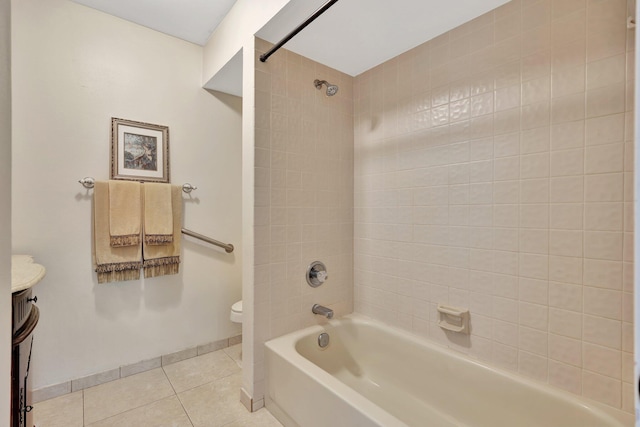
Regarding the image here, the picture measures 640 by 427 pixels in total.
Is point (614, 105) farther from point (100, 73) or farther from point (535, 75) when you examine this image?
point (100, 73)

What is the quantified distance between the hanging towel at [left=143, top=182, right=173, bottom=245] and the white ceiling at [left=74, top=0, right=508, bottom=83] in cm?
114

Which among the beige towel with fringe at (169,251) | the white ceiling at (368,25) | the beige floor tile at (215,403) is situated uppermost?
the white ceiling at (368,25)

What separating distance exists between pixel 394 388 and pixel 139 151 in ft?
7.60

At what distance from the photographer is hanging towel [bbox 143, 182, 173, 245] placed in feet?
6.71

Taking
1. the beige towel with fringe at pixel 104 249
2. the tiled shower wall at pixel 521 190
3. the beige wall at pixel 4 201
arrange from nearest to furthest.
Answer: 1. the beige wall at pixel 4 201
2. the tiled shower wall at pixel 521 190
3. the beige towel with fringe at pixel 104 249

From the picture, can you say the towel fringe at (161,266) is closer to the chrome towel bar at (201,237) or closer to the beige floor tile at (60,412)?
the chrome towel bar at (201,237)

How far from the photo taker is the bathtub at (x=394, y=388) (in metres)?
1.26

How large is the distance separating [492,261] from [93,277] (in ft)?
7.92

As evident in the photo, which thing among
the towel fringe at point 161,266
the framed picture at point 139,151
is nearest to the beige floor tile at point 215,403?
the towel fringe at point 161,266

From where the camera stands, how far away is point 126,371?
2049 mm

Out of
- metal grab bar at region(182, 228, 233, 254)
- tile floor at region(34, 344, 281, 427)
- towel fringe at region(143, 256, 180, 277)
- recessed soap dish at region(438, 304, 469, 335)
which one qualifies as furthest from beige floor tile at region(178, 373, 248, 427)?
recessed soap dish at region(438, 304, 469, 335)

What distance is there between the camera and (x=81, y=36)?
1.88 metres

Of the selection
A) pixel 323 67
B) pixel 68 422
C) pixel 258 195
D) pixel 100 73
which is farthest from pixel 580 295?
pixel 100 73

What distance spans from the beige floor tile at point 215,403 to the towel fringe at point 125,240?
3.37 ft
